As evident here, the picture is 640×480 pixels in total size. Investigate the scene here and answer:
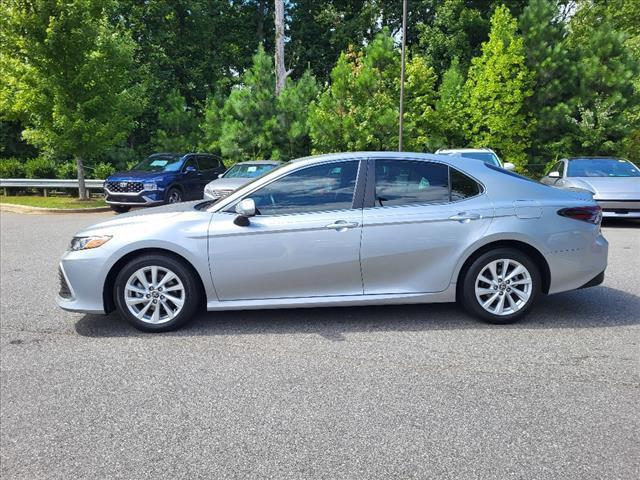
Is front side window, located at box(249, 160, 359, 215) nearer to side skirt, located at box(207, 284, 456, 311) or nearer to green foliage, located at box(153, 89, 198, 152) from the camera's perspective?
side skirt, located at box(207, 284, 456, 311)

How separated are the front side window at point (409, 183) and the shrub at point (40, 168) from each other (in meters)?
20.4

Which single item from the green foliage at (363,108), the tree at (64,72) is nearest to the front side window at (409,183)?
the tree at (64,72)

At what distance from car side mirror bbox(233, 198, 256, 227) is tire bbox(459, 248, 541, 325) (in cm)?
204

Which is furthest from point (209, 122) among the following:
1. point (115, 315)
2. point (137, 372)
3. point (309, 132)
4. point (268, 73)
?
point (137, 372)

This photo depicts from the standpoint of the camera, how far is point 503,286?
486cm

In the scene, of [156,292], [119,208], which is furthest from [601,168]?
[119,208]

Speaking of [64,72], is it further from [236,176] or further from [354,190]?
[354,190]

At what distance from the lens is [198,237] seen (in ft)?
15.5

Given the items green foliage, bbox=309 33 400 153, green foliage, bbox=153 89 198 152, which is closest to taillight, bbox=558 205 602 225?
green foliage, bbox=309 33 400 153

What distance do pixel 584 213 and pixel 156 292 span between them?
4.04 meters

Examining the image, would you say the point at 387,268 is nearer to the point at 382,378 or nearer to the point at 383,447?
the point at 382,378

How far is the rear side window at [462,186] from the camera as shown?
496 cm

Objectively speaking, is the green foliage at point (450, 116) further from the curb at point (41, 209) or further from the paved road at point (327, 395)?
the paved road at point (327, 395)

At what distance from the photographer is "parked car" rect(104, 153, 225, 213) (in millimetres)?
14977
